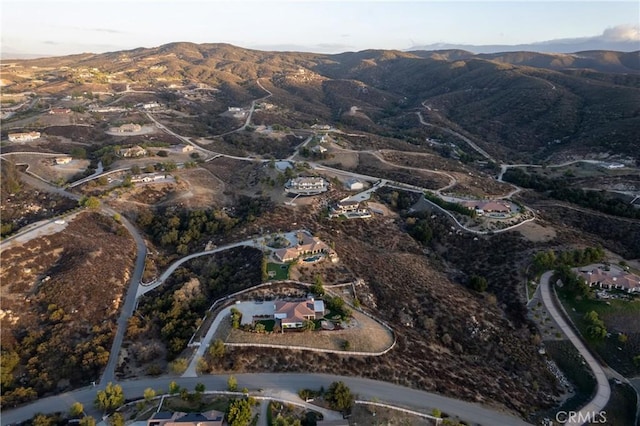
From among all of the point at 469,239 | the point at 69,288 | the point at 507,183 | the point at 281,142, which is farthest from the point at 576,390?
the point at 281,142

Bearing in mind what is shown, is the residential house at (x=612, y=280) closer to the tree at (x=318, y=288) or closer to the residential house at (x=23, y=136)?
the tree at (x=318, y=288)

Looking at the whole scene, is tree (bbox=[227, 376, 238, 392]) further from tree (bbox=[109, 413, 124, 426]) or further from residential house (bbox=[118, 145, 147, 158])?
residential house (bbox=[118, 145, 147, 158])

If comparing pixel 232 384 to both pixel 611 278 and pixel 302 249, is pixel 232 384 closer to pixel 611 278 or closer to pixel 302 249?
pixel 302 249

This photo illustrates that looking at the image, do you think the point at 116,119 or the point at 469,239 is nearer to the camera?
the point at 469,239

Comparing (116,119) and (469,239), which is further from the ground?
(116,119)

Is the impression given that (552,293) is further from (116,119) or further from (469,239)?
(116,119)

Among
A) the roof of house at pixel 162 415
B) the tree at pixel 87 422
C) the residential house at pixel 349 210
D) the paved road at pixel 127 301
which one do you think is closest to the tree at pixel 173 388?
the roof of house at pixel 162 415
